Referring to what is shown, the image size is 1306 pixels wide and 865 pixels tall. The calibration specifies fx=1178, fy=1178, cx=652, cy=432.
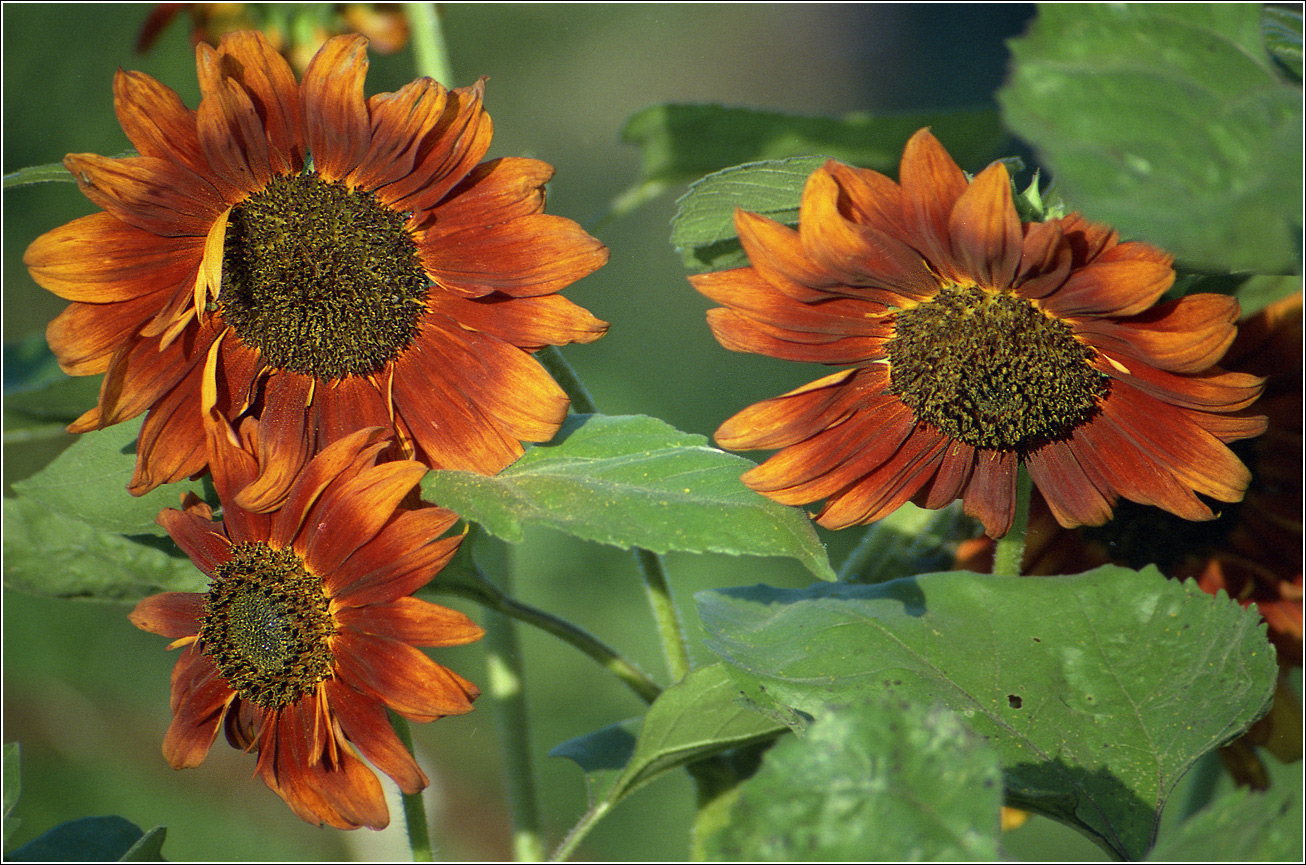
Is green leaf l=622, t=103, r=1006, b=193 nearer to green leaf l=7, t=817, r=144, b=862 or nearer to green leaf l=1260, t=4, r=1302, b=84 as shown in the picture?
green leaf l=1260, t=4, r=1302, b=84

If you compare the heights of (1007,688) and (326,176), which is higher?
(326,176)

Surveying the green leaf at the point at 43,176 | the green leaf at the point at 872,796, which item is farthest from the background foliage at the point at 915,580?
the green leaf at the point at 43,176

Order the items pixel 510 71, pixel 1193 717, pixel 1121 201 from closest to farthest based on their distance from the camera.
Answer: pixel 1121 201 < pixel 1193 717 < pixel 510 71

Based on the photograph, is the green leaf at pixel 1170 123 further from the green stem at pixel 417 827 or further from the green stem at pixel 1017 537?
the green stem at pixel 417 827

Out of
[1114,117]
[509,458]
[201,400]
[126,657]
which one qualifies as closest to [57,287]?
[201,400]

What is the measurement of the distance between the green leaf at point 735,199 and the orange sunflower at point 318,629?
0.46 feet

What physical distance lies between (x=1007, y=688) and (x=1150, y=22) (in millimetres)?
207

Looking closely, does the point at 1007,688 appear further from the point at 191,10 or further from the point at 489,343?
the point at 191,10

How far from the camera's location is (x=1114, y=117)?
0.29 metres

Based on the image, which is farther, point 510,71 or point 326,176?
point 510,71

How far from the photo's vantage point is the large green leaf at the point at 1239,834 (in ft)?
0.90

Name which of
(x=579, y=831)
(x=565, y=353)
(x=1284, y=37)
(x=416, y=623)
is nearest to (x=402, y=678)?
(x=416, y=623)

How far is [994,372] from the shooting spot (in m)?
0.41

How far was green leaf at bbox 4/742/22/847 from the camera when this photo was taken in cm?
40
